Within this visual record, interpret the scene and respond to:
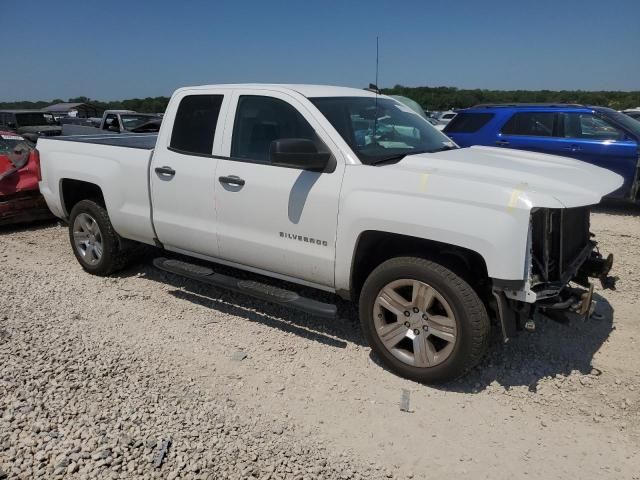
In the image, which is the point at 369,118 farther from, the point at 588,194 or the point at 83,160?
the point at 83,160

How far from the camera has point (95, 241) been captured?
5.48 m

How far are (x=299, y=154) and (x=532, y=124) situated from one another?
7.01 meters

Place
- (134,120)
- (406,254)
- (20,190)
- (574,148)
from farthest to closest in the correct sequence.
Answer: (134,120) < (574,148) < (20,190) < (406,254)

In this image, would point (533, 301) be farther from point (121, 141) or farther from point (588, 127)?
point (588, 127)

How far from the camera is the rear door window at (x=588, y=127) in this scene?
8.52m

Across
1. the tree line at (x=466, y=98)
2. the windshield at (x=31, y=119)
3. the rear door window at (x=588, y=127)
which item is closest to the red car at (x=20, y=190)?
the rear door window at (x=588, y=127)

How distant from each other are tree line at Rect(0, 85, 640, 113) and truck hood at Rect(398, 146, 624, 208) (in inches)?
1350

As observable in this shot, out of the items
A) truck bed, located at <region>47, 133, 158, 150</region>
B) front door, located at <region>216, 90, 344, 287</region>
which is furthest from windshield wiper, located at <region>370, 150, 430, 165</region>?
truck bed, located at <region>47, 133, 158, 150</region>

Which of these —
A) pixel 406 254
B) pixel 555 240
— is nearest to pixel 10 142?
pixel 406 254

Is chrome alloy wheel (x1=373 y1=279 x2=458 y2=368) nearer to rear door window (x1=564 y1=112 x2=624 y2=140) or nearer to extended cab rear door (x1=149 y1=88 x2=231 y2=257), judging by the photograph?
extended cab rear door (x1=149 y1=88 x2=231 y2=257)

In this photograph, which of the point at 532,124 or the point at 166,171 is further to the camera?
the point at 532,124

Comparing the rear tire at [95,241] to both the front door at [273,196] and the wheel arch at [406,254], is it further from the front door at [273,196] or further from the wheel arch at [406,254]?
the wheel arch at [406,254]

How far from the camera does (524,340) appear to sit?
13.2 feet

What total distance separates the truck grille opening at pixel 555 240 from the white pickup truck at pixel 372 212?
0.04 feet
